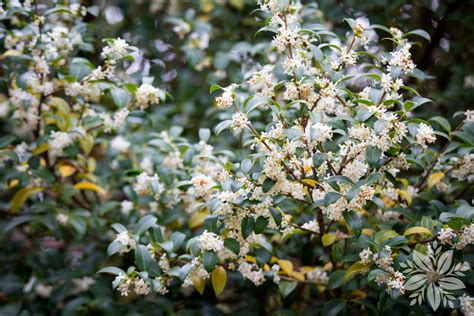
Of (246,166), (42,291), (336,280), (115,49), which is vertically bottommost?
(42,291)

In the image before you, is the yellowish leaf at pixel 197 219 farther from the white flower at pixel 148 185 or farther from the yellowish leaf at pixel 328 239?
the yellowish leaf at pixel 328 239

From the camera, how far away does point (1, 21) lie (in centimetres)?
Answer: 214

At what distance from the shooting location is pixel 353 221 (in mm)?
1513

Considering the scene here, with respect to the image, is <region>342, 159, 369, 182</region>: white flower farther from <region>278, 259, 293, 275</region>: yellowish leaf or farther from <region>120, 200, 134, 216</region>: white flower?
<region>120, 200, 134, 216</region>: white flower

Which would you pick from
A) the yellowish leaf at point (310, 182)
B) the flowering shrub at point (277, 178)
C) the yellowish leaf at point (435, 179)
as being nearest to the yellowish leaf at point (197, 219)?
the flowering shrub at point (277, 178)

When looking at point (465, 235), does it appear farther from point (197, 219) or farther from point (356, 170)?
point (197, 219)

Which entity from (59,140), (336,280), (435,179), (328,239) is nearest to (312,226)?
(328,239)

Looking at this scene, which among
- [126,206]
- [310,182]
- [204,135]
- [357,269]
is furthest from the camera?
[126,206]

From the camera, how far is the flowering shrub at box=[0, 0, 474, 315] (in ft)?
4.98

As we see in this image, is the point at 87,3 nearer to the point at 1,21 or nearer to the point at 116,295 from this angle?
the point at 1,21

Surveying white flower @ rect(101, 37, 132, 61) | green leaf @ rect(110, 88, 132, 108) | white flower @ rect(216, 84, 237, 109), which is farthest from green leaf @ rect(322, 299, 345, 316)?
white flower @ rect(101, 37, 132, 61)

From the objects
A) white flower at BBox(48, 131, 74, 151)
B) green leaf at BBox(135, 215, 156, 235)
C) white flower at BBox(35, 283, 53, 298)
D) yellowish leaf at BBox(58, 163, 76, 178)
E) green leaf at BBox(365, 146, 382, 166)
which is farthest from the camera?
white flower at BBox(35, 283, 53, 298)

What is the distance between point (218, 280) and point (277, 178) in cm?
47

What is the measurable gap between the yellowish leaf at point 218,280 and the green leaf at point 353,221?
495 mm
